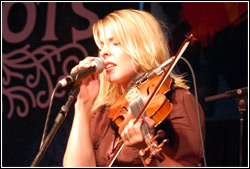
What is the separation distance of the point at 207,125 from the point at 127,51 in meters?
0.92

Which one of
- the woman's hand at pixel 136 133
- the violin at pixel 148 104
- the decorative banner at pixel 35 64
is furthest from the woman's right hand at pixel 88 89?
the decorative banner at pixel 35 64

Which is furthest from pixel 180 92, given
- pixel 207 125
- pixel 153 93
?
pixel 207 125

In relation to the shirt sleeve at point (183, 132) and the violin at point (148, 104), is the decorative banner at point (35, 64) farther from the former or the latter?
the shirt sleeve at point (183, 132)

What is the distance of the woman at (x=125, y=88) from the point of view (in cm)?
129

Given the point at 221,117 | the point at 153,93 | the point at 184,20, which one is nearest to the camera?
the point at 153,93

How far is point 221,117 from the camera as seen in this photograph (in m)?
2.16

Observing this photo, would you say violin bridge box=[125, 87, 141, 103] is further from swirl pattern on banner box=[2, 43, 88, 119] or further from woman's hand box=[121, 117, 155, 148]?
swirl pattern on banner box=[2, 43, 88, 119]

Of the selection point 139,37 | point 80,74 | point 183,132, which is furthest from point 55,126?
point 139,37

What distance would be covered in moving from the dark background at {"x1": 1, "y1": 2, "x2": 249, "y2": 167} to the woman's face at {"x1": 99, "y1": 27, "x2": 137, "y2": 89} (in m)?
0.69

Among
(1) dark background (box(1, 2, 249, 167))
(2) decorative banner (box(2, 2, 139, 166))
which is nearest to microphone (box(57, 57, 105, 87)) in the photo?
(1) dark background (box(1, 2, 249, 167))

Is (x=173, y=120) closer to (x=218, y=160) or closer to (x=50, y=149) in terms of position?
(x=218, y=160)

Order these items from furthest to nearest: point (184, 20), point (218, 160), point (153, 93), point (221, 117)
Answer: point (184, 20), point (221, 117), point (218, 160), point (153, 93)

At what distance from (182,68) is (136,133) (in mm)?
1206

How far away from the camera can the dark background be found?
6.71ft
